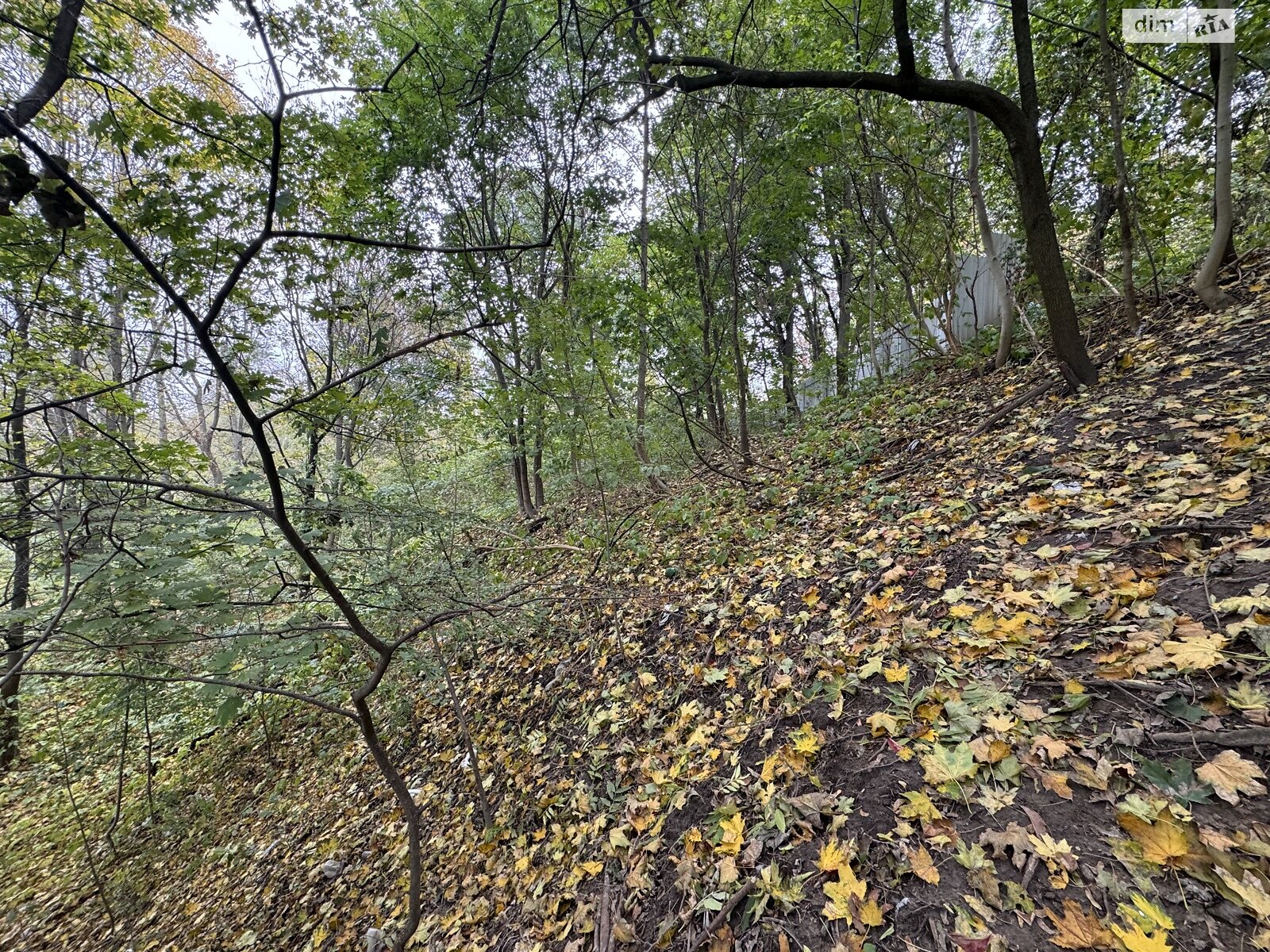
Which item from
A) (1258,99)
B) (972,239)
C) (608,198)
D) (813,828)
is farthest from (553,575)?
(1258,99)

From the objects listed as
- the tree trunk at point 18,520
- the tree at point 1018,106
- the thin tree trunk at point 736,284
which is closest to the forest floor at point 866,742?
the tree at point 1018,106

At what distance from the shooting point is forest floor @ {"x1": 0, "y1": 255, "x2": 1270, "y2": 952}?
1348 mm

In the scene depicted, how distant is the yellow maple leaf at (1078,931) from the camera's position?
113 centimetres

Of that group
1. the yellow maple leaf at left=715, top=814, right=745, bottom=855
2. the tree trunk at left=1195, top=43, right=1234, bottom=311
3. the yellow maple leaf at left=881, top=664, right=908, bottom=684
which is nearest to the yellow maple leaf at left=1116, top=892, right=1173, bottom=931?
the yellow maple leaf at left=881, top=664, right=908, bottom=684

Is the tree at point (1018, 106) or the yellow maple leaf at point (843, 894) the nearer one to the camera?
the yellow maple leaf at point (843, 894)

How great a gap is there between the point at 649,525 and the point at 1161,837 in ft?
15.3

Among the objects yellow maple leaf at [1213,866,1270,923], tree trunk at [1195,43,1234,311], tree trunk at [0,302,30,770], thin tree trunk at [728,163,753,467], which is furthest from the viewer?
thin tree trunk at [728,163,753,467]

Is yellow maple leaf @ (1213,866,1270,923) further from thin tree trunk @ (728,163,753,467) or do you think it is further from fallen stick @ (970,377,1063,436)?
thin tree trunk @ (728,163,753,467)

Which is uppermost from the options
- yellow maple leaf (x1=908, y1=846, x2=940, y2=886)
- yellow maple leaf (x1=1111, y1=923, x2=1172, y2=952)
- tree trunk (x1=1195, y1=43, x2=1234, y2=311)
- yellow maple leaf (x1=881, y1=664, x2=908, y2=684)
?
tree trunk (x1=1195, y1=43, x2=1234, y2=311)

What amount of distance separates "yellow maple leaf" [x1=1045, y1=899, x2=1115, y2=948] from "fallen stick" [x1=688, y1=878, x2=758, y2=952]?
2.90 ft

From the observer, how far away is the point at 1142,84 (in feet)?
16.1

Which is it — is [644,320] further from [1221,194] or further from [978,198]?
[1221,194]

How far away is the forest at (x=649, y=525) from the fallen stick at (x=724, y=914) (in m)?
0.04

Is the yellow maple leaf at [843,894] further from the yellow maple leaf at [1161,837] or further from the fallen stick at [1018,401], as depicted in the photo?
the fallen stick at [1018,401]
